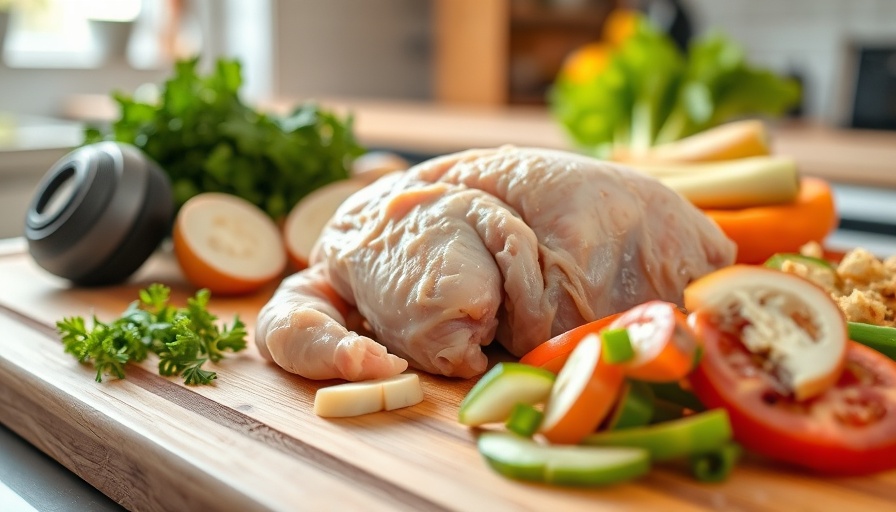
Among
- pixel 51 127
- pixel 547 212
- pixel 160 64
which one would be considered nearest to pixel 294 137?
pixel 547 212

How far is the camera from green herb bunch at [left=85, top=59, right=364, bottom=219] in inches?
81.8

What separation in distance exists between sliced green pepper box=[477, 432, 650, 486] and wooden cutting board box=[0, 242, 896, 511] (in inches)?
0.6

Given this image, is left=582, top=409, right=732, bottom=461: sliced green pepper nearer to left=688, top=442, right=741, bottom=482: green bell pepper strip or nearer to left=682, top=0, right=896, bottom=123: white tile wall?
left=688, top=442, right=741, bottom=482: green bell pepper strip

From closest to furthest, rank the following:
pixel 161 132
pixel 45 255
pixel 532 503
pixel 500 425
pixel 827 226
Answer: pixel 532 503, pixel 500 425, pixel 45 255, pixel 827 226, pixel 161 132

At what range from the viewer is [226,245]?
1850 millimetres

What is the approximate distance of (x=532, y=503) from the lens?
0.89m

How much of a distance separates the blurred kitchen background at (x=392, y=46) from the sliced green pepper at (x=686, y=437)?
13.2 ft

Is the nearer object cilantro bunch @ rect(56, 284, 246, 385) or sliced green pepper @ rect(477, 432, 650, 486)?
sliced green pepper @ rect(477, 432, 650, 486)

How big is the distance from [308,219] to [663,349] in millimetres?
1221

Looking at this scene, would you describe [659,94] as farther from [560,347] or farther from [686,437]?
[686,437]

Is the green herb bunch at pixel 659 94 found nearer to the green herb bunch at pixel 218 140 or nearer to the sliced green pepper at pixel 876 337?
the green herb bunch at pixel 218 140

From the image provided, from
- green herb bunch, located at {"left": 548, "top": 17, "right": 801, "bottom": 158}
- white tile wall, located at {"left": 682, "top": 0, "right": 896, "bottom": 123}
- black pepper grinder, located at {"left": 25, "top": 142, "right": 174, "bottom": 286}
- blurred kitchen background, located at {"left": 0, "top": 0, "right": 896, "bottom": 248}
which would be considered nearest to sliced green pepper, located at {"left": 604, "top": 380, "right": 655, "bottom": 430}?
black pepper grinder, located at {"left": 25, "top": 142, "right": 174, "bottom": 286}

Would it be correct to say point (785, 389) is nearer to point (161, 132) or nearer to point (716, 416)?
point (716, 416)

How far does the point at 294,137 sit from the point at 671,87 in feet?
5.95
